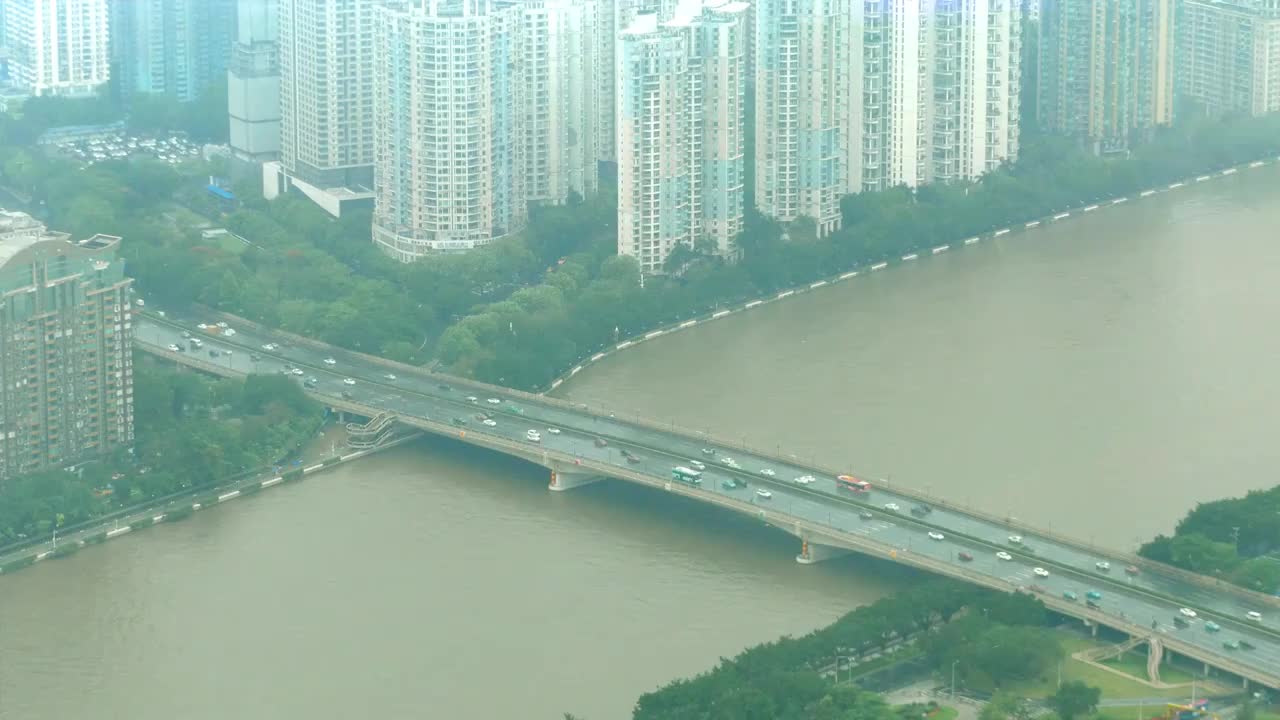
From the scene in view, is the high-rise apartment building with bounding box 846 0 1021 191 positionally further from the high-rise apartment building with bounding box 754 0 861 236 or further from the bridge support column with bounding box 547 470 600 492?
the bridge support column with bounding box 547 470 600 492

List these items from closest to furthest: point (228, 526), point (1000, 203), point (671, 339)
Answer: point (228, 526) < point (671, 339) < point (1000, 203)

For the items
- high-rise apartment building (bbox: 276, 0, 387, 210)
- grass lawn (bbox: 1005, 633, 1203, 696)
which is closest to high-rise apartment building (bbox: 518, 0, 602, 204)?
high-rise apartment building (bbox: 276, 0, 387, 210)

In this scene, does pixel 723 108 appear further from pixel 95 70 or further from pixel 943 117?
pixel 95 70

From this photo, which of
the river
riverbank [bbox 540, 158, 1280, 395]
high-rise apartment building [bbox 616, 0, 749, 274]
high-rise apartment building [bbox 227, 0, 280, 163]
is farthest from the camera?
→ high-rise apartment building [bbox 227, 0, 280, 163]

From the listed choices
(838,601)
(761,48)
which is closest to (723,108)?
(761,48)

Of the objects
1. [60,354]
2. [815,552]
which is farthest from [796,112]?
[60,354]
